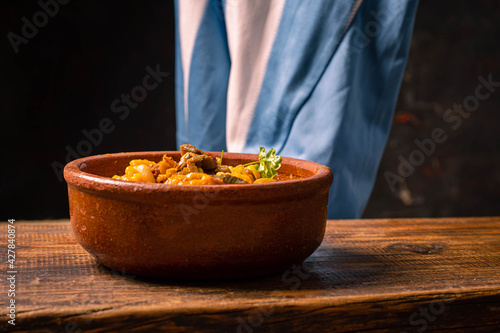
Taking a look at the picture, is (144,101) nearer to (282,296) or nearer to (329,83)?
(329,83)

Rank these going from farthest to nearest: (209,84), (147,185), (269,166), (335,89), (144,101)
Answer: (144,101) < (209,84) < (335,89) < (269,166) < (147,185)

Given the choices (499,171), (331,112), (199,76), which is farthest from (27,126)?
(499,171)

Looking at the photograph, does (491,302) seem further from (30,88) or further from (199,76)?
(30,88)

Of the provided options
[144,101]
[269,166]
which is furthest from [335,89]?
[144,101]

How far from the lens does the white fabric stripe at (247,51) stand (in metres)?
1.11

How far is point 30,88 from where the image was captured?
5.59 ft

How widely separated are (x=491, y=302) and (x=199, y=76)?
803mm

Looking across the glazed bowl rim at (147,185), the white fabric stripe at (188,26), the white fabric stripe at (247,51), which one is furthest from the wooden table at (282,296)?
the white fabric stripe at (188,26)

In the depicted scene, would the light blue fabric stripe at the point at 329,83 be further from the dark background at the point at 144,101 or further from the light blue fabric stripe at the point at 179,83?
the dark background at the point at 144,101

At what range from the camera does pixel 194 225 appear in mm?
613

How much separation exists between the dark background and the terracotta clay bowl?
1176 millimetres

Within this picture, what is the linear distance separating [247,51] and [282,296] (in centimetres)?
67

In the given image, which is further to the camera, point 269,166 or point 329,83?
point 329,83

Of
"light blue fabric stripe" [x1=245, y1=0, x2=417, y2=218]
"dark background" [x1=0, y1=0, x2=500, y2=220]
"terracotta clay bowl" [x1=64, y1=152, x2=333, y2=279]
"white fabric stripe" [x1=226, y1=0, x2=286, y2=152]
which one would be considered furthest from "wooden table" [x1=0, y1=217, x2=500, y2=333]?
"dark background" [x1=0, y1=0, x2=500, y2=220]
